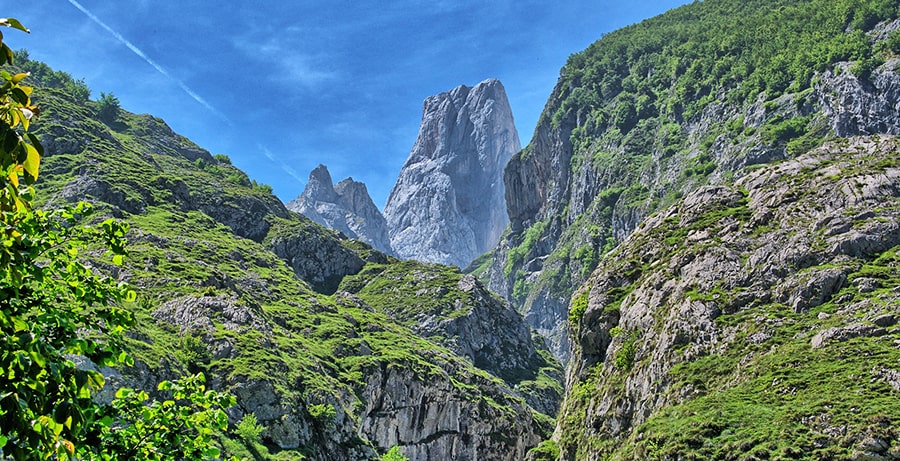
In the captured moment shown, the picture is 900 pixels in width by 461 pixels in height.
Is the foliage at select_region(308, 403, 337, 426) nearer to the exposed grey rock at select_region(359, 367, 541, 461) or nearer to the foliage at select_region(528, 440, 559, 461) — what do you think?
the exposed grey rock at select_region(359, 367, 541, 461)

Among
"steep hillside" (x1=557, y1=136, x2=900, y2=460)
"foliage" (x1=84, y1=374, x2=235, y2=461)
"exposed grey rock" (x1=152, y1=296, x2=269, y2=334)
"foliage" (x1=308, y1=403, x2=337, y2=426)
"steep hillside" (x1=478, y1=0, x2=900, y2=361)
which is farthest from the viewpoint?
"steep hillside" (x1=478, y1=0, x2=900, y2=361)

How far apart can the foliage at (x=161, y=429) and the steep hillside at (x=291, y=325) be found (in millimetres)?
42796

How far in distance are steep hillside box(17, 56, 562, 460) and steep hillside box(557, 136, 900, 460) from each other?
27.0m

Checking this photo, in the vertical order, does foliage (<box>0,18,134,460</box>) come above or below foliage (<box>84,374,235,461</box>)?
above

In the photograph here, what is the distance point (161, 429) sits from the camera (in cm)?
1166

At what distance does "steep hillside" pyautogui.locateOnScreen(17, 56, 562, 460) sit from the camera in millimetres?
68000

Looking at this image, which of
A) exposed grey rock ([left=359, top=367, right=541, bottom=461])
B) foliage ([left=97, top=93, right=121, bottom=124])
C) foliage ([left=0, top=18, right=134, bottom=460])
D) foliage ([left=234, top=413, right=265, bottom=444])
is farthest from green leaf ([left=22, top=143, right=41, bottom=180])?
foliage ([left=97, top=93, right=121, bottom=124])

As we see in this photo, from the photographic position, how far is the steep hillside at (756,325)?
1544 inches

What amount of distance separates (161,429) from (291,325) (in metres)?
88.3

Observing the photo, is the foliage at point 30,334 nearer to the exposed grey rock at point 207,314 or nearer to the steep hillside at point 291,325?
the steep hillside at point 291,325

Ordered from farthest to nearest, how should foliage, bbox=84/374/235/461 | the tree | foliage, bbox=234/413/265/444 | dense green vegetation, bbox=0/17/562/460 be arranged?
foliage, bbox=234/413/265/444, dense green vegetation, bbox=0/17/562/460, foliage, bbox=84/374/235/461, the tree

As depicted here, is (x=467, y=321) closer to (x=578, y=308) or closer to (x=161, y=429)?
(x=578, y=308)

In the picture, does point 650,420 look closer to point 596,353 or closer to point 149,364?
point 596,353

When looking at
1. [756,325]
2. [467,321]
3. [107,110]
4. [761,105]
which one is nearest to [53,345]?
[756,325]
